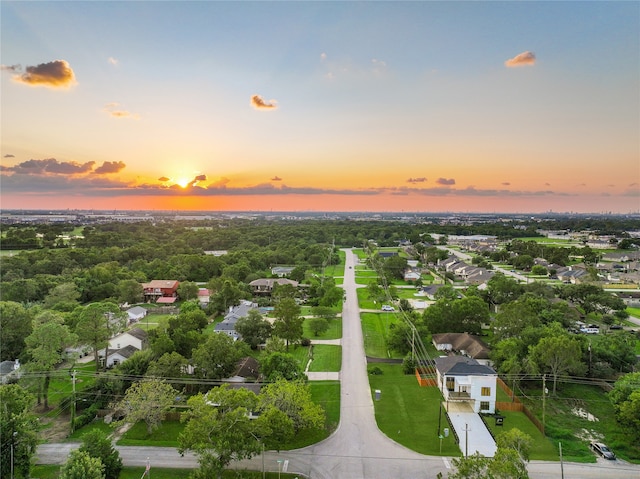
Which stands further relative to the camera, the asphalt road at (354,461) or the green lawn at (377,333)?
the green lawn at (377,333)

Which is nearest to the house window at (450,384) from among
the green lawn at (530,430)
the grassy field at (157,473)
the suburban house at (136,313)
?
the green lawn at (530,430)

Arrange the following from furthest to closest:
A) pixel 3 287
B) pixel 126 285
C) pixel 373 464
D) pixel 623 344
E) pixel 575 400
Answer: pixel 126 285 < pixel 3 287 < pixel 623 344 < pixel 575 400 < pixel 373 464

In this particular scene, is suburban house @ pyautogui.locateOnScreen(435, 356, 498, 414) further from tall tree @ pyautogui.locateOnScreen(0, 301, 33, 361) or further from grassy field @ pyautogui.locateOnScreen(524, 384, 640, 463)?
tall tree @ pyautogui.locateOnScreen(0, 301, 33, 361)

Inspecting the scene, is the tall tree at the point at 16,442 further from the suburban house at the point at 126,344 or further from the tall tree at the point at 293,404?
the suburban house at the point at 126,344

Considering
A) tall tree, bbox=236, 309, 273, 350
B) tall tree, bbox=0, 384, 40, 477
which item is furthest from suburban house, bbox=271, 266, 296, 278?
tall tree, bbox=0, 384, 40, 477

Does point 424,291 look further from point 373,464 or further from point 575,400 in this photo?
point 373,464

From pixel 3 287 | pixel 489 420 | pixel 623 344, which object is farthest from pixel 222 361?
pixel 3 287

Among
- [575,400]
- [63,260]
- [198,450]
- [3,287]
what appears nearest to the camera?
[198,450]
